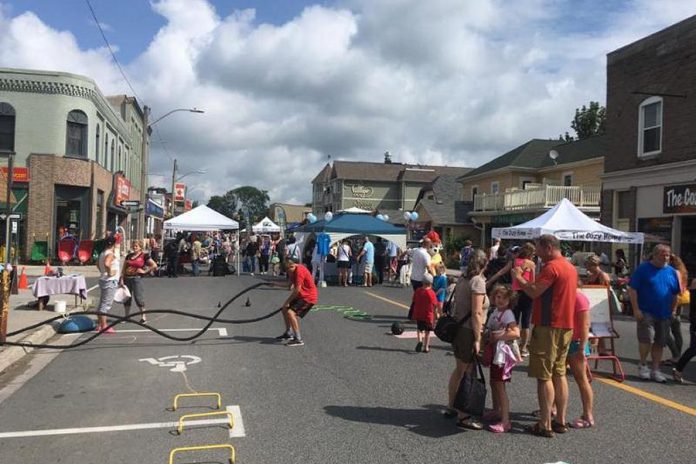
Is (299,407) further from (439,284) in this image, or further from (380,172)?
(380,172)

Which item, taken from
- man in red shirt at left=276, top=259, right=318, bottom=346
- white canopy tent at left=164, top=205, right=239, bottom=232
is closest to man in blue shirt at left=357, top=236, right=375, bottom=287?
white canopy tent at left=164, top=205, right=239, bottom=232

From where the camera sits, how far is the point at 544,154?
39375 millimetres

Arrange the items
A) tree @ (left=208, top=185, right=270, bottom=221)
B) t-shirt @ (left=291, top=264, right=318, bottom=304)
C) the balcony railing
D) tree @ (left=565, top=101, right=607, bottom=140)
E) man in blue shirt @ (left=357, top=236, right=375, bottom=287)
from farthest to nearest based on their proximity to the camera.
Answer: tree @ (left=208, top=185, right=270, bottom=221), tree @ (left=565, top=101, right=607, bottom=140), the balcony railing, man in blue shirt @ (left=357, top=236, right=375, bottom=287), t-shirt @ (left=291, top=264, right=318, bottom=304)

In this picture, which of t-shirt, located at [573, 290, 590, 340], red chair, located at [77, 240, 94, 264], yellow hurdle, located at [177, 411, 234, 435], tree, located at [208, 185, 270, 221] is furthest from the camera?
tree, located at [208, 185, 270, 221]

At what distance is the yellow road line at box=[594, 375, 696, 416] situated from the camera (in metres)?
6.15

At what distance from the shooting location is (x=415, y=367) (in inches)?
312

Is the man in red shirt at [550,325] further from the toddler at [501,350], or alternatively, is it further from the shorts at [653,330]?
the shorts at [653,330]

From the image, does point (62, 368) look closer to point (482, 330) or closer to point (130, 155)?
point (482, 330)

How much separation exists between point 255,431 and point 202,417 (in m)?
0.66

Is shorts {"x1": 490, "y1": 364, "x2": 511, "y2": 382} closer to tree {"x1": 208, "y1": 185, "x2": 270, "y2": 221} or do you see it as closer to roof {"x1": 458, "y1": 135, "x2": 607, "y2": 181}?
roof {"x1": 458, "y1": 135, "x2": 607, "y2": 181}

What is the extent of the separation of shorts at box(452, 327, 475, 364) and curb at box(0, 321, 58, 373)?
5.73 m

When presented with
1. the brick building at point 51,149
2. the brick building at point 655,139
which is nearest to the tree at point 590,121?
the brick building at point 655,139

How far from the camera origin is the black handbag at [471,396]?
5.25 metres

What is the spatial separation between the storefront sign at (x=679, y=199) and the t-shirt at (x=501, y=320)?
1567cm
